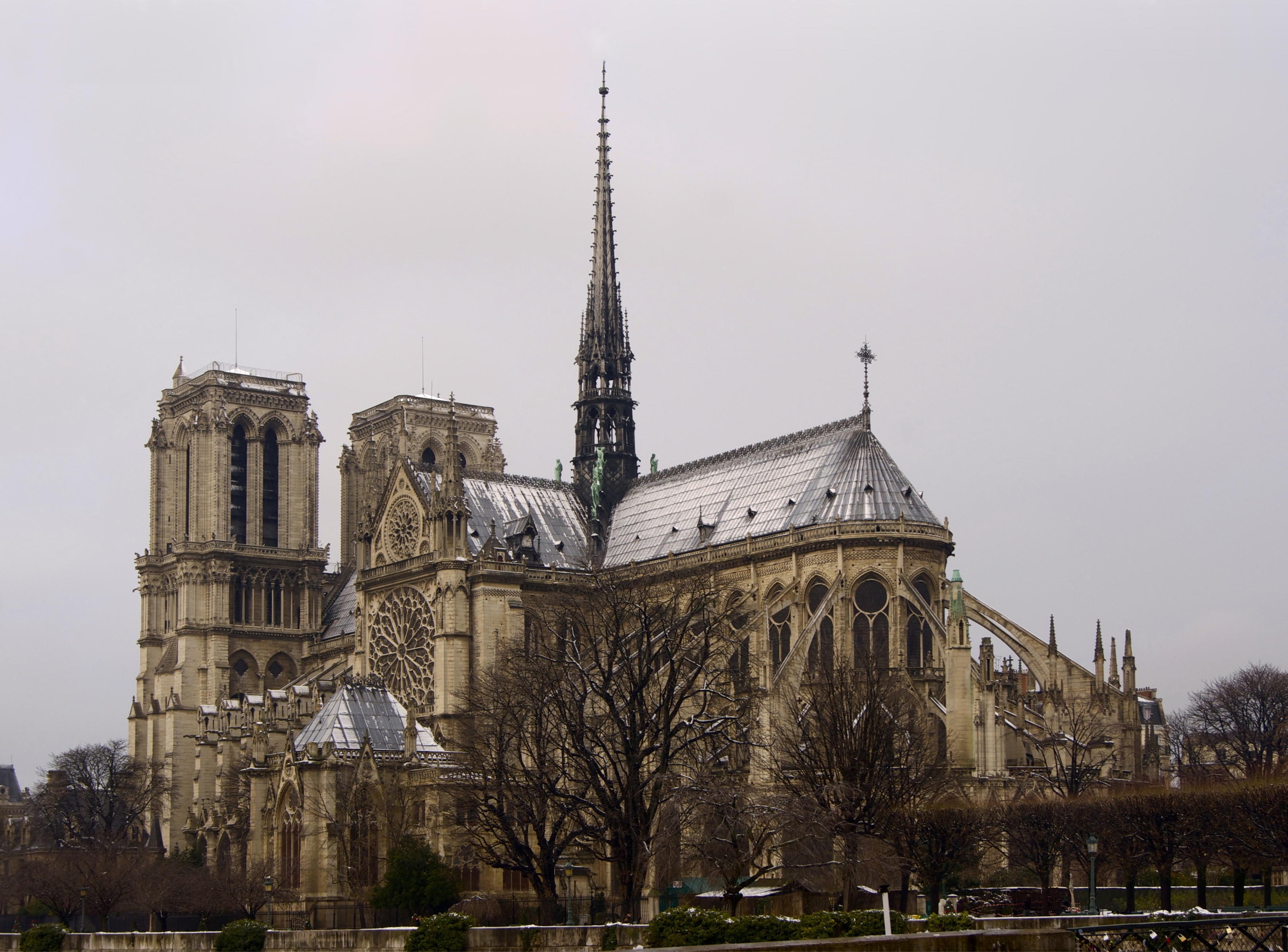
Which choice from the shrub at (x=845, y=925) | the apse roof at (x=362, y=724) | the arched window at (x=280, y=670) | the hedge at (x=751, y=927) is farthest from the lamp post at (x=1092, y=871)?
the arched window at (x=280, y=670)

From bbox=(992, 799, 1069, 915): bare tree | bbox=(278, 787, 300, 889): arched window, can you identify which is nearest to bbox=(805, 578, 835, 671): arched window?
bbox=(992, 799, 1069, 915): bare tree

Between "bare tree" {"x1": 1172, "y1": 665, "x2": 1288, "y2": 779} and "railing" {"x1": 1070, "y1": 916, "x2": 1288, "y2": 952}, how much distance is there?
47.3 m

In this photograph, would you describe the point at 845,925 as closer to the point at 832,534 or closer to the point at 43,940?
the point at 43,940

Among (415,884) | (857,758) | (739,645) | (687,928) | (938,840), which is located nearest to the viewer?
(687,928)

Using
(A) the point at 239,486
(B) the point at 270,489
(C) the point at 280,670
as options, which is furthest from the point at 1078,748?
(A) the point at 239,486

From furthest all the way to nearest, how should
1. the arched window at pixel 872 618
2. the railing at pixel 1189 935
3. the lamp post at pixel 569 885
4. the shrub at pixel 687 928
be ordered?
the arched window at pixel 872 618 → the lamp post at pixel 569 885 → the shrub at pixel 687 928 → the railing at pixel 1189 935

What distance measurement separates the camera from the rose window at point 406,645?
287 feet

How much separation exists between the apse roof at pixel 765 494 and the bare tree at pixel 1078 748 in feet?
31.8

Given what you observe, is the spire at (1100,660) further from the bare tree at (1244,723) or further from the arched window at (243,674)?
the arched window at (243,674)

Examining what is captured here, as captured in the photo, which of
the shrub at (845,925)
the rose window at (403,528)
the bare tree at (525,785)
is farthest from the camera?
the rose window at (403,528)

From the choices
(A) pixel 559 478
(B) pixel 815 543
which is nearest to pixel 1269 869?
(B) pixel 815 543

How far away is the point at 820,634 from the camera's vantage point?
258 ft

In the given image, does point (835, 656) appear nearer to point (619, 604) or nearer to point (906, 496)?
point (906, 496)

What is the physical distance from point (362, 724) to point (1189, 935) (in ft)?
149
